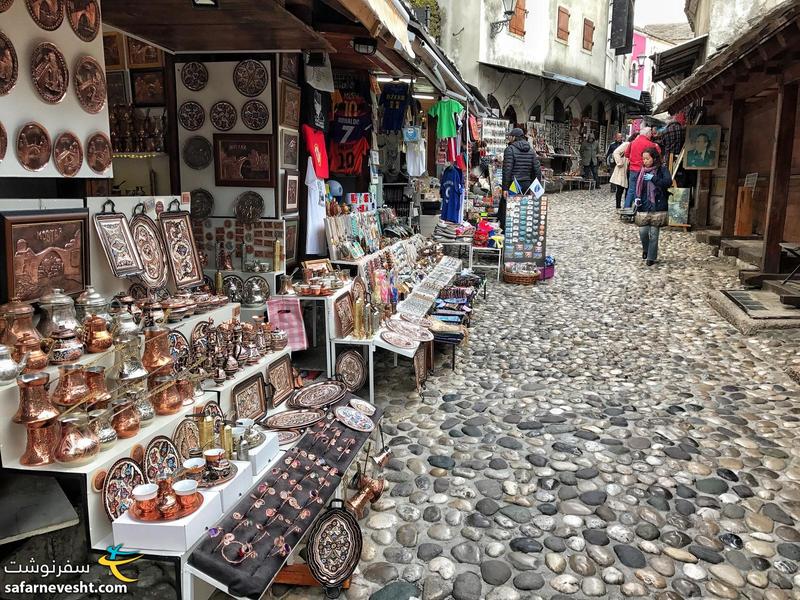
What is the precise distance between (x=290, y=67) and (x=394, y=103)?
362 cm

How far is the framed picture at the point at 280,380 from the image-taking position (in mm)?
4211

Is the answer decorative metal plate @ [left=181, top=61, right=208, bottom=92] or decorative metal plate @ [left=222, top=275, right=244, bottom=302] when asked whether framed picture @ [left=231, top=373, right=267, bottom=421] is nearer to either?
decorative metal plate @ [left=222, top=275, right=244, bottom=302]

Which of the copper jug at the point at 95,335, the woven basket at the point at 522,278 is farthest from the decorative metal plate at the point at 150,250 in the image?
the woven basket at the point at 522,278

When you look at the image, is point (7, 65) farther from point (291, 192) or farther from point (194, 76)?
point (291, 192)

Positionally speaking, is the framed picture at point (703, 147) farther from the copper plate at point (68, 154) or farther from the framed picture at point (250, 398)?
the copper plate at point (68, 154)

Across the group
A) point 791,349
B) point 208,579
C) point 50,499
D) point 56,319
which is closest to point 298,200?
point 56,319

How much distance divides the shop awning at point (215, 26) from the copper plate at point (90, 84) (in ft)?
3.08

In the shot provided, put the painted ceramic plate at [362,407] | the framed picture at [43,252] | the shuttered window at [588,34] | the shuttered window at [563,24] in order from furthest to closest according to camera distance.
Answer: the shuttered window at [588,34]
the shuttered window at [563,24]
the painted ceramic plate at [362,407]
the framed picture at [43,252]

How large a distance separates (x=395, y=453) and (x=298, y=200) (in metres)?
3.01

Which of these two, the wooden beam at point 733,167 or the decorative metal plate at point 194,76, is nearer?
the decorative metal plate at point 194,76

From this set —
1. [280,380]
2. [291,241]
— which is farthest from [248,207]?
[280,380]

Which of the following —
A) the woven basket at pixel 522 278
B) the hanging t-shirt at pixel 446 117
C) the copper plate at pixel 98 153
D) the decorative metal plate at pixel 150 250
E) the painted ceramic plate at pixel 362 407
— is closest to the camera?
the copper plate at pixel 98 153

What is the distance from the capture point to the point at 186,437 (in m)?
3.20

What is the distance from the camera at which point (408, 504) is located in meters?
3.85
